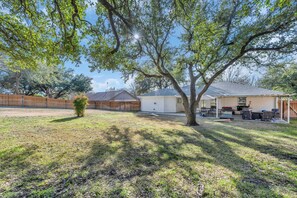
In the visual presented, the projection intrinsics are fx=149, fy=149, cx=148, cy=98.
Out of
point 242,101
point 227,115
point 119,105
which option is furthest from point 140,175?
point 119,105

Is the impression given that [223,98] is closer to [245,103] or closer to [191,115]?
[245,103]

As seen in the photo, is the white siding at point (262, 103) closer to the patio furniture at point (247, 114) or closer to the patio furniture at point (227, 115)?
the patio furniture at point (227, 115)

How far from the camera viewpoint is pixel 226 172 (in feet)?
10.4

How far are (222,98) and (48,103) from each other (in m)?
24.1

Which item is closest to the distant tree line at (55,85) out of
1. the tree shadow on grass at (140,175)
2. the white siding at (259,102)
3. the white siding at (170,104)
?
the white siding at (170,104)

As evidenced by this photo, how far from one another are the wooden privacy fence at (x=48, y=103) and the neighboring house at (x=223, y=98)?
99.5 inches

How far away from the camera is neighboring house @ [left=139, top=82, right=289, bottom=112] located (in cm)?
1430

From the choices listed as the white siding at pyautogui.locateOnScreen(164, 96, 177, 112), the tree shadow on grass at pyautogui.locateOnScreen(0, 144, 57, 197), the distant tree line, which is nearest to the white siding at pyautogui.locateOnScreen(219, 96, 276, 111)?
the white siding at pyautogui.locateOnScreen(164, 96, 177, 112)

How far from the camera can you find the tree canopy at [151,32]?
581 centimetres

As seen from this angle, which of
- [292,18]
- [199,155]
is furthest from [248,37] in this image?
[199,155]

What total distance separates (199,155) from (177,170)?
122 cm

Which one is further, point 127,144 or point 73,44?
point 73,44

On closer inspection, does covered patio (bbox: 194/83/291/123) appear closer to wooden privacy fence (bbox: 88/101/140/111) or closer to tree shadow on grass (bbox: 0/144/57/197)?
wooden privacy fence (bbox: 88/101/140/111)

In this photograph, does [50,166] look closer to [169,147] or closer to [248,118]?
[169,147]
